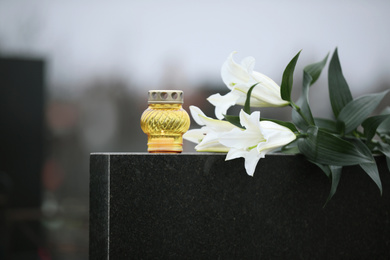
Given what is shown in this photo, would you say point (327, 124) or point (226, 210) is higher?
point (327, 124)

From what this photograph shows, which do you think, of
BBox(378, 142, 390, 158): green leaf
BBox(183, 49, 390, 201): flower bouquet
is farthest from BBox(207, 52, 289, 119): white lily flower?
BBox(378, 142, 390, 158): green leaf

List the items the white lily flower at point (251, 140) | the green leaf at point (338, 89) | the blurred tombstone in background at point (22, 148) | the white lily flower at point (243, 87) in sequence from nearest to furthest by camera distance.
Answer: the white lily flower at point (251, 140), the white lily flower at point (243, 87), the green leaf at point (338, 89), the blurred tombstone in background at point (22, 148)

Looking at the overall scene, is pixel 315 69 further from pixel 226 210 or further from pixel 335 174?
pixel 226 210

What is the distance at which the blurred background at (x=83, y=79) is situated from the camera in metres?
3.42

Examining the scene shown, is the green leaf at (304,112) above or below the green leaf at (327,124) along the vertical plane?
above

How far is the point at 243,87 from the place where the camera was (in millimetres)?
1102

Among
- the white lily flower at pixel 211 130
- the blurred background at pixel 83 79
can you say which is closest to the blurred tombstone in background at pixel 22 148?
the blurred background at pixel 83 79

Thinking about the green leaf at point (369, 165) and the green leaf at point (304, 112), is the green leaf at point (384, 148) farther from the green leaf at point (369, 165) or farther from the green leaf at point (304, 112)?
the green leaf at point (304, 112)

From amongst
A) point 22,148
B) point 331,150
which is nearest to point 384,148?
point 331,150

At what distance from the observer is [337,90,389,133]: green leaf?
1162 mm

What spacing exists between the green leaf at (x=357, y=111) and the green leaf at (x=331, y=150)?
0.10 metres

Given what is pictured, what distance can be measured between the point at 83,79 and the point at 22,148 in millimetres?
577

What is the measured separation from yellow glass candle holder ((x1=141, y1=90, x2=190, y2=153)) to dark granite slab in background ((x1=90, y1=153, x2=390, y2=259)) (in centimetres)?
5

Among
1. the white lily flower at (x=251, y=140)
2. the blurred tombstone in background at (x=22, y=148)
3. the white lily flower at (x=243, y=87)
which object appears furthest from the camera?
the blurred tombstone in background at (x=22, y=148)
